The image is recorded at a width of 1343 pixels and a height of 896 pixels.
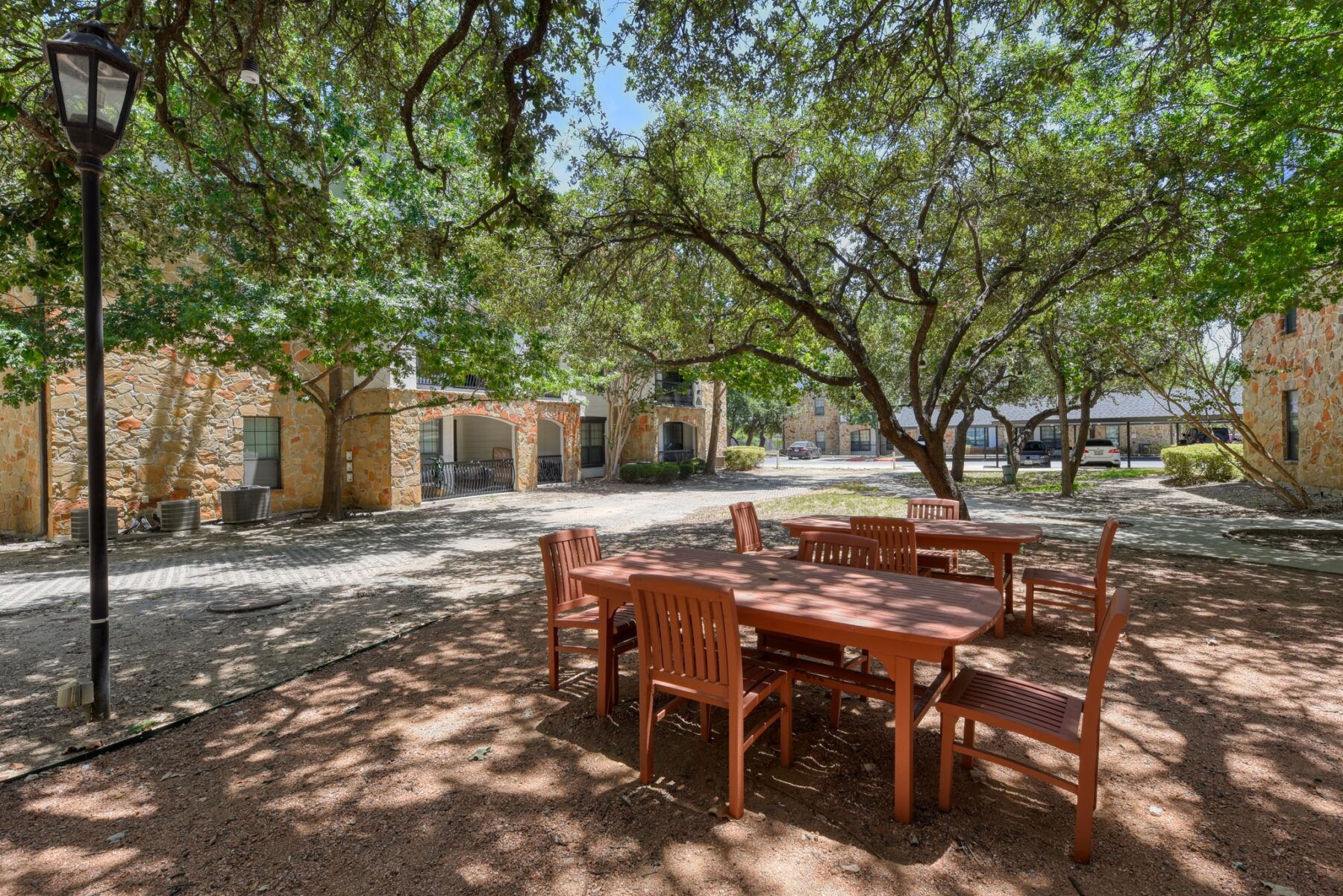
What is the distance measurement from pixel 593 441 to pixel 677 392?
3814 millimetres

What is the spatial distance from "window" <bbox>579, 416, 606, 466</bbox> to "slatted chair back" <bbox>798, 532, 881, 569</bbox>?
19.6 meters

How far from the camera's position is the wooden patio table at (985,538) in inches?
204

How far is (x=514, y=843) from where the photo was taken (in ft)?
8.41

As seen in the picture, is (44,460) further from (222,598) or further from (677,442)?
(677,442)

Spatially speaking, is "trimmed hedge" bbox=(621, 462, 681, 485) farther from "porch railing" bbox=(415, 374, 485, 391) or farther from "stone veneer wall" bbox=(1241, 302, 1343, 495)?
"stone veneer wall" bbox=(1241, 302, 1343, 495)

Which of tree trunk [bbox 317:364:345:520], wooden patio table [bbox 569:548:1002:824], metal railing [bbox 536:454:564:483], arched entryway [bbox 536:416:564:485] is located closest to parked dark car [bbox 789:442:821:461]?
arched entryway [bbox 536:416:564:485]

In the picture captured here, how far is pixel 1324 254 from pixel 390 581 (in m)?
11.5

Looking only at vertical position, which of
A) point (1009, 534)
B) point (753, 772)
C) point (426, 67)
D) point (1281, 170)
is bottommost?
point (753, 772)

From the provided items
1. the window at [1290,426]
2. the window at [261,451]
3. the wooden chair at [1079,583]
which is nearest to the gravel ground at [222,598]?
the window at [261,451]

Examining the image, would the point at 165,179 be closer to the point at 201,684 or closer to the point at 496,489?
the point at 201,684

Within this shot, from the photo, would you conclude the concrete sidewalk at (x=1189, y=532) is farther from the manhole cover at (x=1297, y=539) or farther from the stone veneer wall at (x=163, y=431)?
the stone veneer wall at (x=163, y=431)

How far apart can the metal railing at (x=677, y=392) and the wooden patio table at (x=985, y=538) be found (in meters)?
15.9

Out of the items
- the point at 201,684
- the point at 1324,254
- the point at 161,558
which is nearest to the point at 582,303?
the point at 161,558

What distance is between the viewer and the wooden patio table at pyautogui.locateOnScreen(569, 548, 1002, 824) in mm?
2617
